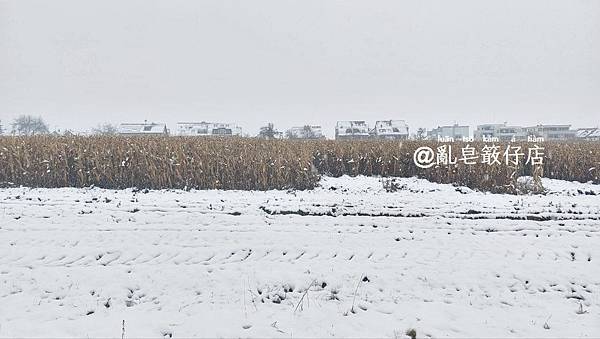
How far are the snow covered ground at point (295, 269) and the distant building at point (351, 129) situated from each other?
55031 millimetres

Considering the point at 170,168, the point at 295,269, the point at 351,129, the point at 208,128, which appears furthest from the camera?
the point at 208,128

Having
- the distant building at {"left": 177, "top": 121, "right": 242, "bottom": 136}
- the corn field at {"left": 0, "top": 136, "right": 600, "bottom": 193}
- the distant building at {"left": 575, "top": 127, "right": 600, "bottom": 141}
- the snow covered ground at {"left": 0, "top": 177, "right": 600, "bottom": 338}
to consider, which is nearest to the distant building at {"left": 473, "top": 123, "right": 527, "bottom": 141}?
the distant building at {"left": 575, "top": 127, "right": 600, "bottom": 141}

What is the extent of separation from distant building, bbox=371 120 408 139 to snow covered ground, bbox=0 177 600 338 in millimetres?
55115

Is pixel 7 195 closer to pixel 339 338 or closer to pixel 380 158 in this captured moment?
pixel 339 338

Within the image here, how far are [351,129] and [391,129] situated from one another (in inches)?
241

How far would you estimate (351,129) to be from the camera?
212 feet

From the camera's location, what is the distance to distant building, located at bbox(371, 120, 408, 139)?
6288cm

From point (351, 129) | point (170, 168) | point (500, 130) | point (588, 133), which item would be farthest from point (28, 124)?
point (588, 133)

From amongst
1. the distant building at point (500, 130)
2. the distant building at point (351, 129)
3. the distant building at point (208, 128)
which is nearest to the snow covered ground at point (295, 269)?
the distant building at point (351, 129)

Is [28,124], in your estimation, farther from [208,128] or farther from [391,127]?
[391,127]

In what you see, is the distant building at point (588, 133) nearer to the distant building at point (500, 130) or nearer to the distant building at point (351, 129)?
the distant building at point (500, 130)

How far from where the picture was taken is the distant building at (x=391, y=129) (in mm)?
62875

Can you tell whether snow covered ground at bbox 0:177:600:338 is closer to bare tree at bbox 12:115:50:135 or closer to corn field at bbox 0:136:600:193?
corn field at bbox 0:136:600:193

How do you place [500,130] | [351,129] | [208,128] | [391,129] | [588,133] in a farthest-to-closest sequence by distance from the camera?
[500,130]
[208,128]
[588,133]
[351,129]
[391,129]
